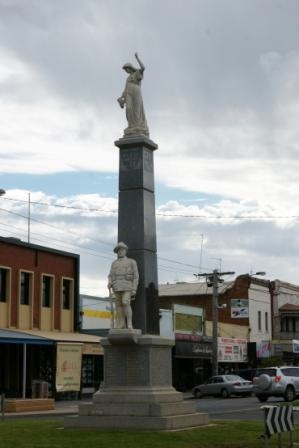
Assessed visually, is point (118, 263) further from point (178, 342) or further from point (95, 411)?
point (178, 342)

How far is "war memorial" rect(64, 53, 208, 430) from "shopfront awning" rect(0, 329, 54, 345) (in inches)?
656

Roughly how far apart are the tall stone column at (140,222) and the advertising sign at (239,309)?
4309 centimetres

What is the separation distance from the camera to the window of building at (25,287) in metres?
40.8

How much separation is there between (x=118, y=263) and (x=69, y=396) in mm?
24156

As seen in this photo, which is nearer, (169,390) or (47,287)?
(169,390)

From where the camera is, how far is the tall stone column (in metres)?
18.5

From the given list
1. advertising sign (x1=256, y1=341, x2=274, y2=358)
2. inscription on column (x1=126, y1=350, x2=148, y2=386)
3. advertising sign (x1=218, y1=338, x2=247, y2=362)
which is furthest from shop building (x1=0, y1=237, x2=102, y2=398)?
advertising sign (x1=256, y1=341, x2=274, y2=358)

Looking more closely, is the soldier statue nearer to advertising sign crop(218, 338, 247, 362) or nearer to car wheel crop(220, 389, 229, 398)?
car wheel crop(220, 389, 229, 398)

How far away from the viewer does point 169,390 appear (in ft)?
60.8

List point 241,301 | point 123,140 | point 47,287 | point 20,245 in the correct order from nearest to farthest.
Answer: point 123,140 < point 20,245 < point 47,287 < point 241,301

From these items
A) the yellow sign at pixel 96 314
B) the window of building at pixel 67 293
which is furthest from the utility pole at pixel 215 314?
the window of building at pixel 67 293

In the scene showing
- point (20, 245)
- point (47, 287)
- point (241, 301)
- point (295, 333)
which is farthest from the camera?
point (295, 333)

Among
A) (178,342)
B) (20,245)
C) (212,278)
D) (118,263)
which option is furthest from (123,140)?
(212,278)

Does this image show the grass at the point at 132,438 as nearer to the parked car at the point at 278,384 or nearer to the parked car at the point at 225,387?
the parked car at the point at 278,384
